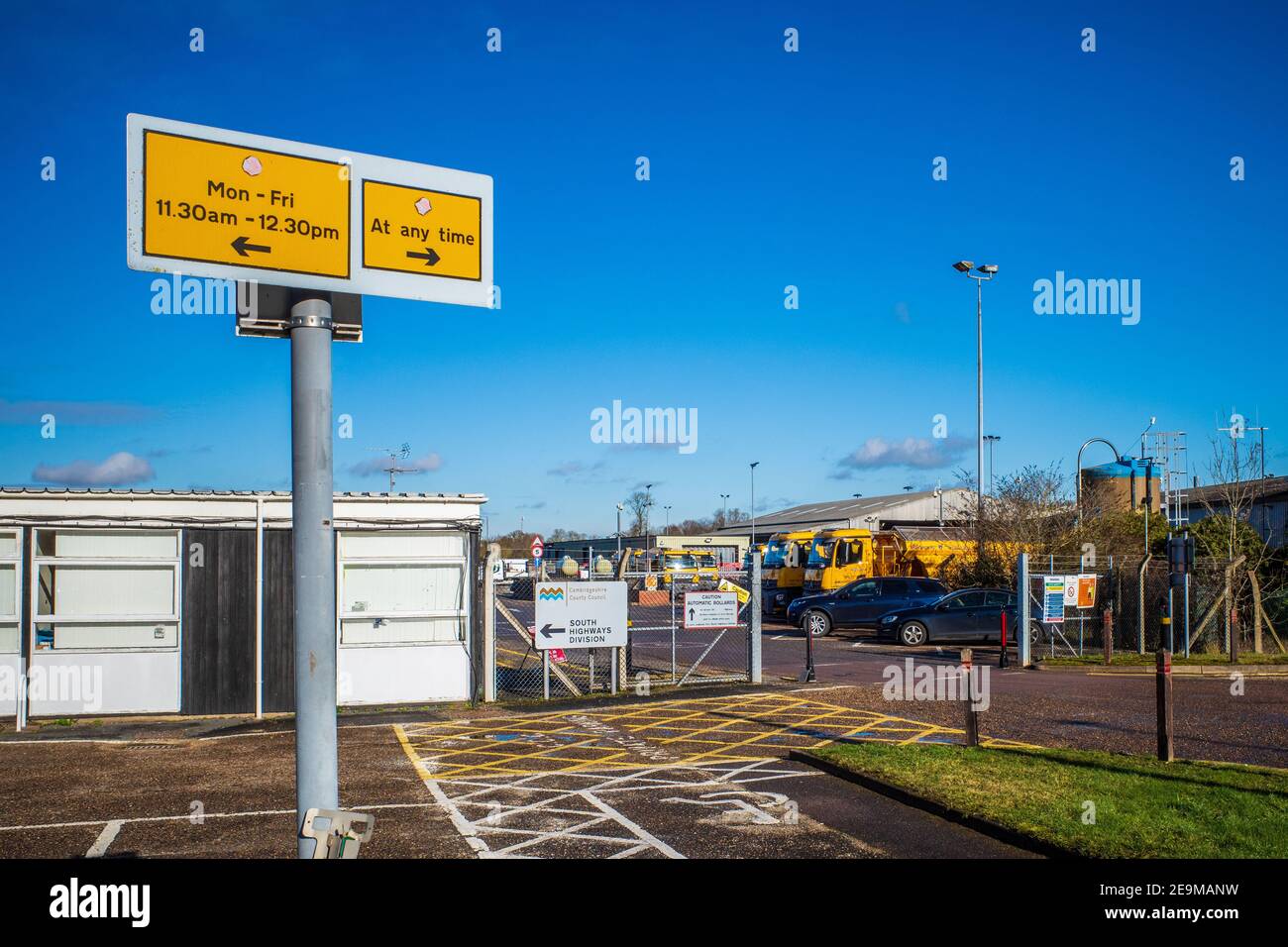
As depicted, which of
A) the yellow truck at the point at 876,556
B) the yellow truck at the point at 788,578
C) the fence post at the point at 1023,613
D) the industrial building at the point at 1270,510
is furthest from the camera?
the yellow truck at the point at 788,578

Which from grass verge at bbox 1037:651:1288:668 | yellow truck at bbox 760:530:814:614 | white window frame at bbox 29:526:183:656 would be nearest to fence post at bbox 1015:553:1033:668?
grass verge at bbox 1037:651:1288:668

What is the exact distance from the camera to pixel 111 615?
14.7 m

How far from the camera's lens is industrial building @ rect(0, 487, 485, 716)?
14438mm

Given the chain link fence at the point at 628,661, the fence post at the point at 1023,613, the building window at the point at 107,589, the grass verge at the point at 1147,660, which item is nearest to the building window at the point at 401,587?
the chain link fence at the point at 628,661

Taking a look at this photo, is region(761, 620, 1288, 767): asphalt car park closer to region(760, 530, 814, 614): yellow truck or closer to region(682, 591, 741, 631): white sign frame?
region(682, 591, 741, 631): white sign frame

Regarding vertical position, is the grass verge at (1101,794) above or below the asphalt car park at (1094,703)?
above

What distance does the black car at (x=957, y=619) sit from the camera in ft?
86.3

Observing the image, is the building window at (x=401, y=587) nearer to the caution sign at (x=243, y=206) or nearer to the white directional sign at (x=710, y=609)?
the white directional sign at (x=710, y=609)

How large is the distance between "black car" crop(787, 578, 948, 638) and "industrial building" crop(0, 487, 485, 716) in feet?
55.4

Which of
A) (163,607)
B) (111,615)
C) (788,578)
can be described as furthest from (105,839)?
(788,578)

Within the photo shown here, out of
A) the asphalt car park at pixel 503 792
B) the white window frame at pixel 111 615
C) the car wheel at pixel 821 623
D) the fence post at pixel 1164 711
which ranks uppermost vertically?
the white window frame at pixel 111 615

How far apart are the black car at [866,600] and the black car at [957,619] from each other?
2.42m
